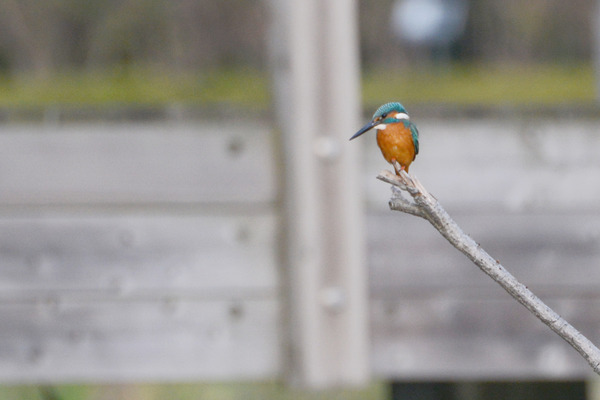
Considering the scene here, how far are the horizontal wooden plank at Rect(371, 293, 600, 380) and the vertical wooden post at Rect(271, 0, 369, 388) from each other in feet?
0.59

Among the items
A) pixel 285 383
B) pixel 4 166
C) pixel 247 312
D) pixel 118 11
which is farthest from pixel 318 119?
pixel 118 11

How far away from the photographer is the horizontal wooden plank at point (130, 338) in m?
2.54

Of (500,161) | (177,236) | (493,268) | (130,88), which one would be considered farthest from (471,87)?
(493,268)

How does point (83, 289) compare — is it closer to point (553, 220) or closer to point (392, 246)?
point (392, 246)

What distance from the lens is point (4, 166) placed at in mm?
2527

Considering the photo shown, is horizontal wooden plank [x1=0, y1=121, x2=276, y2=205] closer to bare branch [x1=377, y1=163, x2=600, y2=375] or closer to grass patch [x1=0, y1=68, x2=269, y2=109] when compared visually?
grass patch [x1=0, y1=68, x2=269, y2=109]

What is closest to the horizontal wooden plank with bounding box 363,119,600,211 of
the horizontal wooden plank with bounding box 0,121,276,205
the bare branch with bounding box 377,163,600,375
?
the horizontal wooden plank with bounding box 0,121,276,205

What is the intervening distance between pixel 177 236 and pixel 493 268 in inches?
76.1

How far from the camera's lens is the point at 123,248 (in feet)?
8.32

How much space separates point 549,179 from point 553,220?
0.13m

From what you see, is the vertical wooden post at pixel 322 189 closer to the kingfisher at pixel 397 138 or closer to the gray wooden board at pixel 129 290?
the gray wooden board at pixel 129 290

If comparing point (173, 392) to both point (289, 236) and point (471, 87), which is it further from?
point (471, 87)

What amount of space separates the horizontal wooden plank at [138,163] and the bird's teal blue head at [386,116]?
5.38 feet

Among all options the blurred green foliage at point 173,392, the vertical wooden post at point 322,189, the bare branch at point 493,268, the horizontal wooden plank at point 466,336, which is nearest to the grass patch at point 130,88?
the vertical wooden post at point 322,189
